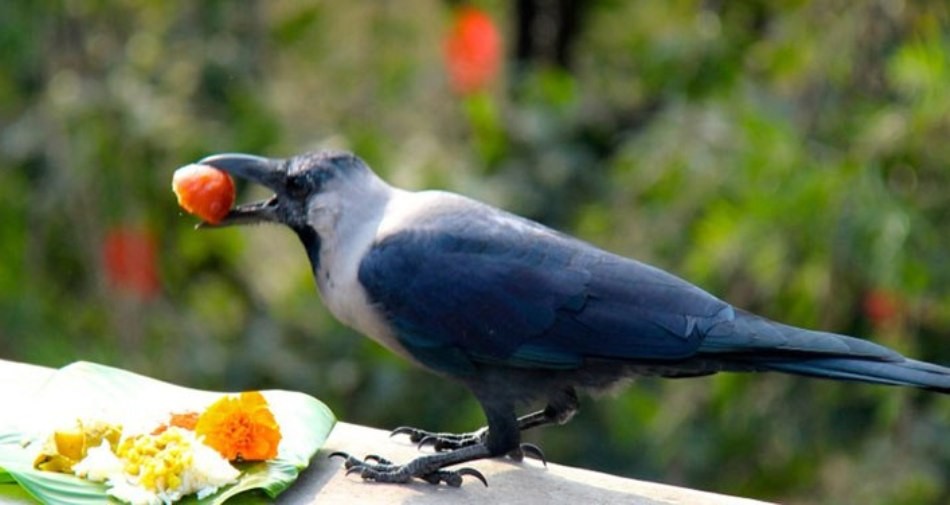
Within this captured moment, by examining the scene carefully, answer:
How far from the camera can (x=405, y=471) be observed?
3639mm

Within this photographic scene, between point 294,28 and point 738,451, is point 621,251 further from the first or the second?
point 294,28

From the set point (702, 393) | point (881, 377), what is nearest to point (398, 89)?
point (702, 393)

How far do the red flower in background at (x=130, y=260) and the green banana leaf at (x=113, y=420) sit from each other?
3115 millimetres

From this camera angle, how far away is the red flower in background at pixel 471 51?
7480mm

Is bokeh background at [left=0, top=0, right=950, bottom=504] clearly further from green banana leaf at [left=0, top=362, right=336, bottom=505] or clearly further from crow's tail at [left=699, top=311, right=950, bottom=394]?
green banana leaf at [left=0, top=362, right=336, bottom=505]

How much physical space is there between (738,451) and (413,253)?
3010 millimetres

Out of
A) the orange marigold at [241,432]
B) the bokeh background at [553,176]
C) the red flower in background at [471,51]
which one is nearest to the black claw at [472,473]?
the orange marigold at [241,432]

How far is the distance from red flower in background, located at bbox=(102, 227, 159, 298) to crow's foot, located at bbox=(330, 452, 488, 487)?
3.59 meters

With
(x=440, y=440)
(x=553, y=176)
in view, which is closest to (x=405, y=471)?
(x=440, y=440)

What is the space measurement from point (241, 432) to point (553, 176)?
3.93 meters

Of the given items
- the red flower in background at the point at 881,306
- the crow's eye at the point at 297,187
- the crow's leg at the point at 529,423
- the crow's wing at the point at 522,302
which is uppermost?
the red flower in background at the point at 881,306

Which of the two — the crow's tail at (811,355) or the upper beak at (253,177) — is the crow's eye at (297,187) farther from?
the crow's tail at (811,355)

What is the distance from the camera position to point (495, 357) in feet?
12.1

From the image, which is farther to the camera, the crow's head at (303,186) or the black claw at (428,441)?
the black claw at (428,441)
